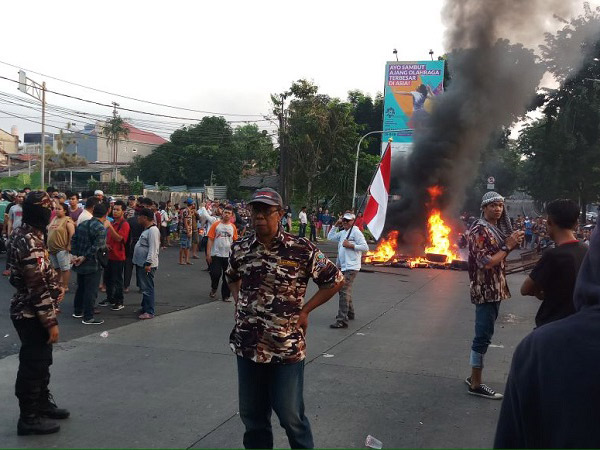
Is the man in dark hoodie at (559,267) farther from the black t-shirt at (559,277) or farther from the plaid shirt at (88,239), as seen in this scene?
the plaid shirt at (88,239)

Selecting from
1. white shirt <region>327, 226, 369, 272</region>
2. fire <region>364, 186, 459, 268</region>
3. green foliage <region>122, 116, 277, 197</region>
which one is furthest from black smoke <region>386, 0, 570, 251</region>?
green foliage <region>122, 116, 277, 197</region>

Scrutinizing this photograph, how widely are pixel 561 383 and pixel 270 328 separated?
85.4 inches

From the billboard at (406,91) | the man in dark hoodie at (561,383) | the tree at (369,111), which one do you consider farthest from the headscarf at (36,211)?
the tree at (369,111)

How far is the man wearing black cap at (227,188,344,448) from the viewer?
3201 millimetres

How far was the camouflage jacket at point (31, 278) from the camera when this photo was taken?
159 inches

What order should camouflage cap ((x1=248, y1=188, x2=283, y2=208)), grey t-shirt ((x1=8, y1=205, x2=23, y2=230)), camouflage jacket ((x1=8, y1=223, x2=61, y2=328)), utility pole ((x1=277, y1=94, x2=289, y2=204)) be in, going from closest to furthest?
camouflage cap ((x1=248, y1=188, x2=283, y2=208)), camouflage jacket ((x1=8, y1=223, x2=61, y2=328)), grey t-shirt ((x1=8, y1=205, x2=23, y2=230)), utility pole ((x1=277, y1=94, x2=289, y2=204))

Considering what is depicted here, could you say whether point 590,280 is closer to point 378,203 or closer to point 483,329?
point 483,329

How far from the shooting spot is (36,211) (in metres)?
4.21

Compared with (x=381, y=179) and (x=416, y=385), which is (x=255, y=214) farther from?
(x=381, y=179)

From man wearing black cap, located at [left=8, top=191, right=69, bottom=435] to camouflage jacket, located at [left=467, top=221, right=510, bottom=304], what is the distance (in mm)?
3536

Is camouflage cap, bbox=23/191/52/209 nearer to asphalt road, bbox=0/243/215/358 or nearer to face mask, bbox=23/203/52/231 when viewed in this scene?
face mask, bbox=23/203/52/231

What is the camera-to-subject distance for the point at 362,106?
46.4m

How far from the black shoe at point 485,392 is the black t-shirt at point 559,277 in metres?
1.26

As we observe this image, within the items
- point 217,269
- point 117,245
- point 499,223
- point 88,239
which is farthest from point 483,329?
point 117,245
